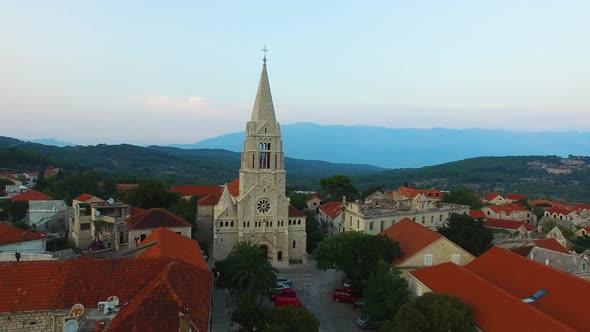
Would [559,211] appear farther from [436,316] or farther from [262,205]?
[436,316]

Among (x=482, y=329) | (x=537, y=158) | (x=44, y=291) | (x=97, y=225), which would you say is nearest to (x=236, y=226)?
(x=97, y=225)

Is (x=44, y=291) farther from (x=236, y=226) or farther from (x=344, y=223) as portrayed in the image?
(x=344, y=223)

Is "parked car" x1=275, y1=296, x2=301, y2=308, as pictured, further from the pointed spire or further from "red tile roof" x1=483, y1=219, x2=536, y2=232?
"red tile roof" x1=483, y1=219, x2=536, y2=232

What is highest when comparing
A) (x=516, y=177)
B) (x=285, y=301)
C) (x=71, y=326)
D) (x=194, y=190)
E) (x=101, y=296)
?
(x=516, y=177)

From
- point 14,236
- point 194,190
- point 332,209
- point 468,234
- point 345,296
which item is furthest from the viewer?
point 194,190

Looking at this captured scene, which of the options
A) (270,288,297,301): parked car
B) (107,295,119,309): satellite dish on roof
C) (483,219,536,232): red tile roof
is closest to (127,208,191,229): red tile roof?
(270,288,297,301): parked car

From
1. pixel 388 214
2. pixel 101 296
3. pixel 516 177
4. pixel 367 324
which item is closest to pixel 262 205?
pixel 388 214

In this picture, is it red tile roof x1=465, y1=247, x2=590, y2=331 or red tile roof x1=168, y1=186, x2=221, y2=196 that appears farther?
red tile roof x1=168, y1=186, x2=221, y2=196

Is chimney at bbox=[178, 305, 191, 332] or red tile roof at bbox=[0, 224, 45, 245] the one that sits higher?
chimney at bbox=[178, 305, 191, 332]

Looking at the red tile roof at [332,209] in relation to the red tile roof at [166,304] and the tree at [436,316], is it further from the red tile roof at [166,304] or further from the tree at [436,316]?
the red tile roof at [166,304]
